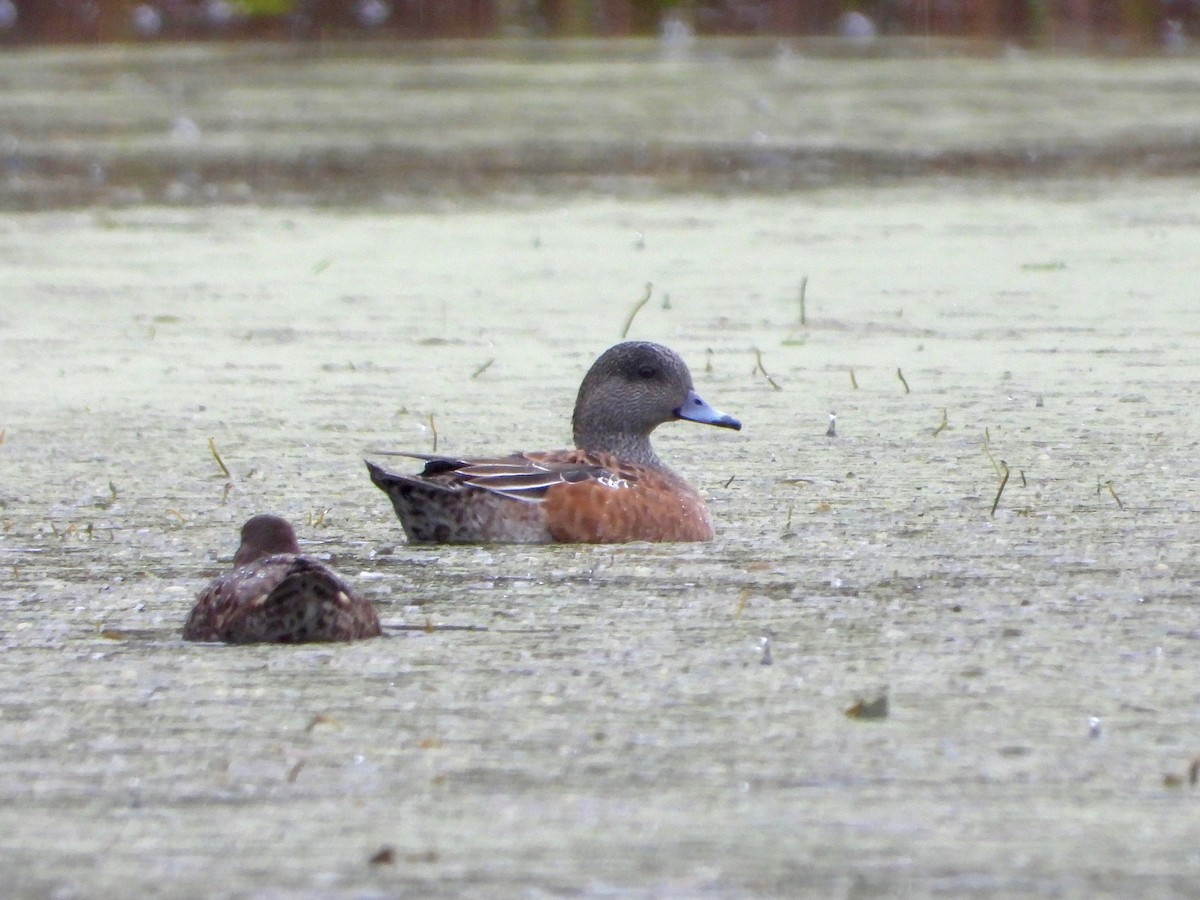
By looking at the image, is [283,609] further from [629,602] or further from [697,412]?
[697,412]

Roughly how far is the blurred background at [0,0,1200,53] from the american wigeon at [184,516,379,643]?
769 inches

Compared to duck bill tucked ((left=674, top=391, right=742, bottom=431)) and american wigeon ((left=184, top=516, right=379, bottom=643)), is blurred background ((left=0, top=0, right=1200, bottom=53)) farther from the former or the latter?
american wigeon ((left=184, top=516, right=379, bottom=643))

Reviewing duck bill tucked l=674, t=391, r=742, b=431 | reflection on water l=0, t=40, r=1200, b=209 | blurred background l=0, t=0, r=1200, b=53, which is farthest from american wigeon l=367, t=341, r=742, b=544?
blurred background l=0, t=0, r=1200, b=53

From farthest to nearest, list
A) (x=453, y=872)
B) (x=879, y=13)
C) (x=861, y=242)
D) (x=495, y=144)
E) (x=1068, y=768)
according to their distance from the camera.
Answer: (x=879, y=13), (x=495, y=144), (x=861, y=242), (x=1068, y=768), (x=453, y=872)

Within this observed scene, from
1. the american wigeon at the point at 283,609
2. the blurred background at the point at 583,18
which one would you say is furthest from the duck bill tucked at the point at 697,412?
the blurred background at the point at 583,18

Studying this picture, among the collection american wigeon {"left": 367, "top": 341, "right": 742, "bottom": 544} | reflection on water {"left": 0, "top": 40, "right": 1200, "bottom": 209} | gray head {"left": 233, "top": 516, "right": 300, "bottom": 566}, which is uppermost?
gray head {"left": 233, "top": 516, "right": 300, "bottom": 566}

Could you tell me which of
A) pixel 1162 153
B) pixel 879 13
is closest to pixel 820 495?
pixel 1162 153

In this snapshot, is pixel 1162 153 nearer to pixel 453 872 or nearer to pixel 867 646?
pixel 867 646

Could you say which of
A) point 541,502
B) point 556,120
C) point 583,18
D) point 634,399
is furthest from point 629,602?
point 583,18

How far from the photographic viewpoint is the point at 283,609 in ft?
14.0

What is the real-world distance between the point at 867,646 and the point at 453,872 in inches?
54.4

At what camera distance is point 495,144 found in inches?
620

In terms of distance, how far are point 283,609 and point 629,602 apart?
28.0 inches

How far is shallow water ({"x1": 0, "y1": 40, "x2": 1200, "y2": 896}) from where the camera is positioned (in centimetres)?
316
